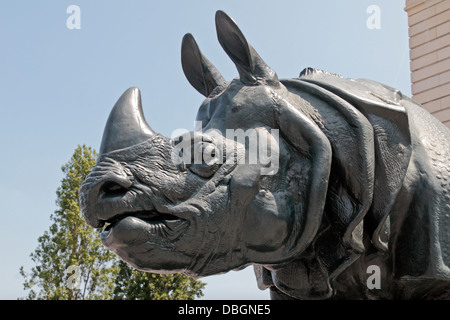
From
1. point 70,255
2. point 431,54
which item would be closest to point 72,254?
point 70,255

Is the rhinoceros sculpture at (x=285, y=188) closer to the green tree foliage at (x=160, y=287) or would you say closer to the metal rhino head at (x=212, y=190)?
the metal rhino head at (x=212, y=190)

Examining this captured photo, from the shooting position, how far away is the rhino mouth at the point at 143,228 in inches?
60.8

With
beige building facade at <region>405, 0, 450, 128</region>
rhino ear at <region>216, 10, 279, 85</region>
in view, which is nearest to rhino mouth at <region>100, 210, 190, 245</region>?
rhino ear at <region>216, 10, 279, 85</region>

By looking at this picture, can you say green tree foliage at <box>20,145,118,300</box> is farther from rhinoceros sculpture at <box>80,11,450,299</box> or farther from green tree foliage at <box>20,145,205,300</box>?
rhinoceros sculpture at <box>80,11,450,299</box>

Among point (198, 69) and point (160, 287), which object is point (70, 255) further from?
point (198, 69)

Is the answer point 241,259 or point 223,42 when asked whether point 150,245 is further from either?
point 223,42

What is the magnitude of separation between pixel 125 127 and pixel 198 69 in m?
0.74

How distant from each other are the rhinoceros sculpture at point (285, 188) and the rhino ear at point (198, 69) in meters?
0.01

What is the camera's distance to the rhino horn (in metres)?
1.65

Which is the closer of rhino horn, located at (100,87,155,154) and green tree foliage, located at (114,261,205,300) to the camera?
rhino horn, located at (100,87,155,154)

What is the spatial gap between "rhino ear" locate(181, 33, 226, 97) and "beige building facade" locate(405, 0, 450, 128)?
1065 cm

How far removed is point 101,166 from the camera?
1593 millimetres

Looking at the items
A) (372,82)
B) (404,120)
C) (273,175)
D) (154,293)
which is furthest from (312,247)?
(154,293)
